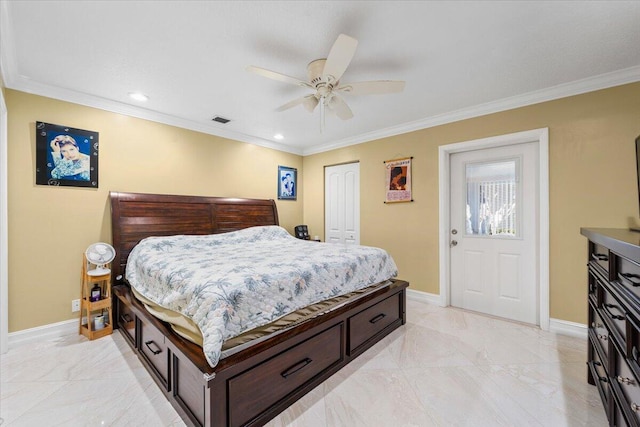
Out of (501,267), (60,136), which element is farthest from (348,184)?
(60,136)

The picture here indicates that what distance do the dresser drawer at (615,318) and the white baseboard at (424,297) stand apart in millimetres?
2074

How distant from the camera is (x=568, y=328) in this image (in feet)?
8.75

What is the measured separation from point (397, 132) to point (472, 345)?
2772 millimetres

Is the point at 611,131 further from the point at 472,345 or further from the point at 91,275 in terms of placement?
the point at 91,275

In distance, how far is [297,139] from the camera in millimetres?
4516

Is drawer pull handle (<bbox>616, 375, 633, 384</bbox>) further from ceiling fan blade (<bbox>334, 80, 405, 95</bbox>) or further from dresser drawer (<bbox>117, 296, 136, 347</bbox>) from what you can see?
dresser drawer (<bbox>117, 296, 136, 347</bbox>)

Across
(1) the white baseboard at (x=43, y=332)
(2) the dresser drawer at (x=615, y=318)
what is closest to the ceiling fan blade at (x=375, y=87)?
(2) the dresser drawer at (x=615, y=318)

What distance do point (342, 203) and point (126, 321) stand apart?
129 inches

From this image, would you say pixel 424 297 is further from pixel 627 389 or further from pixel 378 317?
pixel 627 389

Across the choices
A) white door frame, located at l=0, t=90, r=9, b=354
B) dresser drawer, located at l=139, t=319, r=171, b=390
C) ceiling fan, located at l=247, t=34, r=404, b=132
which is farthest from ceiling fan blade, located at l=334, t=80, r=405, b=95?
white door frame, located at l=0, t=90, r=9, b=354

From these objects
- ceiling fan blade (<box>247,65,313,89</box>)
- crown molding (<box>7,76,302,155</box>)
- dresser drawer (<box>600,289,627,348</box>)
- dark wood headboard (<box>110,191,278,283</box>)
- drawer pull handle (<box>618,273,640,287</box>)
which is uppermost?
crown molding (<box>7,76,302,155</box>)

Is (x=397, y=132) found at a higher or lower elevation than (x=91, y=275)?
higher

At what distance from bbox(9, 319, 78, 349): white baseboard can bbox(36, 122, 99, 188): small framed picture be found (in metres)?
1.39

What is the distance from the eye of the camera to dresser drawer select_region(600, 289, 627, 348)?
1.18 m
